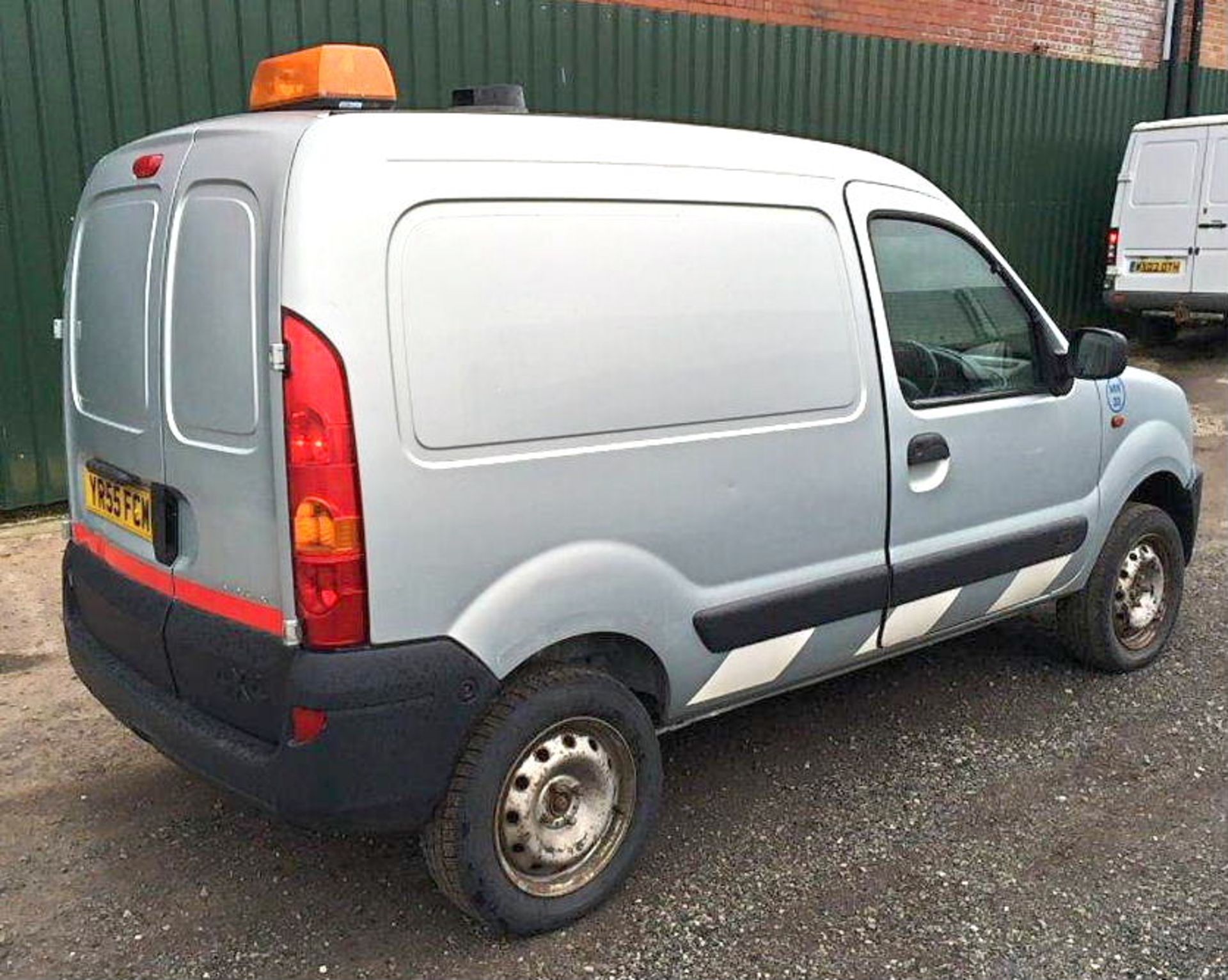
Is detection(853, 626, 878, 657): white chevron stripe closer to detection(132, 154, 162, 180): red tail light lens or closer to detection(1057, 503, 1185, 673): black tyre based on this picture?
detection(1057, 503, 1185, 673): black tyre

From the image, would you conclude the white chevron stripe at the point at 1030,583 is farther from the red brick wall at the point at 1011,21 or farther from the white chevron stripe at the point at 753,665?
the red brick wall at the point at 1011,21

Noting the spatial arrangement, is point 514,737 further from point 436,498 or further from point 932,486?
point 932,486

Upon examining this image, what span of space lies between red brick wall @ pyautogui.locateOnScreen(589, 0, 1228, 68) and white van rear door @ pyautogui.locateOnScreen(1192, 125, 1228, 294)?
166 centimetres

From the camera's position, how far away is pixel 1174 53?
13.0 meters

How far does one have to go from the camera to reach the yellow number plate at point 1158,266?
11.8 metres

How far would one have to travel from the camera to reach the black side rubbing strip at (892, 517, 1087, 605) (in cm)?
373

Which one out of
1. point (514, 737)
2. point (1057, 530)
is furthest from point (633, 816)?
point (1057, 530)

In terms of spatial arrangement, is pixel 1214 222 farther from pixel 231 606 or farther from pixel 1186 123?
pixel 231 606

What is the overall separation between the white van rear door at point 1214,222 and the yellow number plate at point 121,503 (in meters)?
11.1

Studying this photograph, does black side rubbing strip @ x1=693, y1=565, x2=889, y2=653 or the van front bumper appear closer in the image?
the van front bumper

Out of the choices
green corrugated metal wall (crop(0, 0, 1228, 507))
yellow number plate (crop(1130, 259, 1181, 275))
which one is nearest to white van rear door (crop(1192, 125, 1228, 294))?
yellow number plate (crop(1130, 259, 1181, 275))

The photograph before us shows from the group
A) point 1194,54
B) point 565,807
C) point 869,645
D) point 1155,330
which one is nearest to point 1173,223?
point 1155,330

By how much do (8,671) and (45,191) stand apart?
9.02 feet

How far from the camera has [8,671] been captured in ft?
15.7
